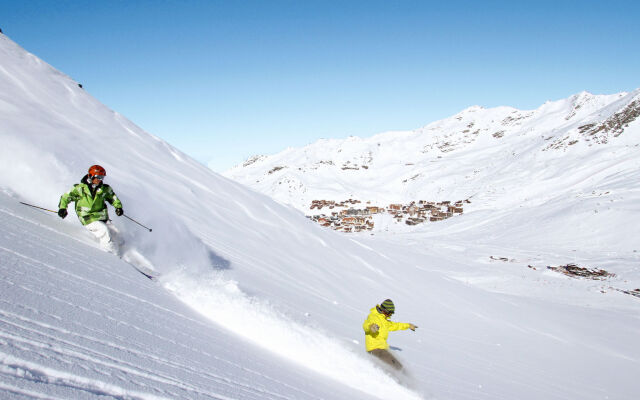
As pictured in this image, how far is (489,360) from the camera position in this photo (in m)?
8.47

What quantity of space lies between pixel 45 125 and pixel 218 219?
16.0 ft

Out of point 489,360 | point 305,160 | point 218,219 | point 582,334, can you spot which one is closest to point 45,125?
point 218,219

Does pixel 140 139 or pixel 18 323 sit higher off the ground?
pixel 140 139

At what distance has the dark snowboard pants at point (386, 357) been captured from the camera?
5.71 m

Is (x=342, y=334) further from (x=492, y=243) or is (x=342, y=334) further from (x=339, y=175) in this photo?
(x=339, y=175)

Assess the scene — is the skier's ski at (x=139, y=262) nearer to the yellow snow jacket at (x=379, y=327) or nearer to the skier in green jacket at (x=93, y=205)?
the skier in green jacket at (x=93, y=205)

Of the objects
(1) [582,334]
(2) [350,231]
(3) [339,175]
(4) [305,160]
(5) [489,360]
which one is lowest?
(5) [489,360]

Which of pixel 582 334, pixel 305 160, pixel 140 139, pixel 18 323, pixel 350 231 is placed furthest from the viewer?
pixel 305 160

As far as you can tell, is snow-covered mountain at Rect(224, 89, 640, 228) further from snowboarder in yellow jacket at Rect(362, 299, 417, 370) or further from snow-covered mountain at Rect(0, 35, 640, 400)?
snowboarder in yellow jacket at Rect(362, 299, 417, 370)

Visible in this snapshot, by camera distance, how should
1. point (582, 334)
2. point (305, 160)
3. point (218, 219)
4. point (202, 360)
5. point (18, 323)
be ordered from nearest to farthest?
point (18, 323)
point (202, 360)
point (218, 219)
point (582, 334)
point (305, 160)

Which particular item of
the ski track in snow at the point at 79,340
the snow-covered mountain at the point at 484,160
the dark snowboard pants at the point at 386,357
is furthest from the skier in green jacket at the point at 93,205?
the snow-covered mountain at the point at 484,160

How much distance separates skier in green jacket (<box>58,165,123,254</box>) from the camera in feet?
19.1

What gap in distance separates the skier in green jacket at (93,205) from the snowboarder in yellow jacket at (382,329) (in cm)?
426

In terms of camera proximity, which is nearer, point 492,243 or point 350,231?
point 492,243
